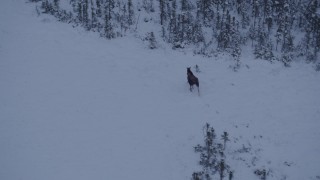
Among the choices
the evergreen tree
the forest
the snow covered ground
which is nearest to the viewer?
the snow covered ground

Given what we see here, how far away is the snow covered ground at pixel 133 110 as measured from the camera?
1581 cm

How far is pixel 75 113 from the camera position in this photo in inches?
730

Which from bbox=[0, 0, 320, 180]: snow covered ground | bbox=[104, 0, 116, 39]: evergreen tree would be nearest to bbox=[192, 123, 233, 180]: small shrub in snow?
bbox=[0, 0, 320, 180]: snow covered ground

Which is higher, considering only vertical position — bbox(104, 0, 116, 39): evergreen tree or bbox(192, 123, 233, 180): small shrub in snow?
bbox(104, 0, 116, 39): evergreen tree

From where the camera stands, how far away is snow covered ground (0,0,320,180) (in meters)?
15.8

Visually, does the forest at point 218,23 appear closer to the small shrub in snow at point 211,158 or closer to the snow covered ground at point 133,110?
the snow covered ground at point 133,110

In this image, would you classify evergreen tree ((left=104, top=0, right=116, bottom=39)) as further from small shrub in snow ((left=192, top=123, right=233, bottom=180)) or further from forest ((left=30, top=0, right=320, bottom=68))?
small shrub in snow ((left=192, top=123, right=233, bottom=180))

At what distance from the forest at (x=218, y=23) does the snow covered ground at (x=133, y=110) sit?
1241 millimetres

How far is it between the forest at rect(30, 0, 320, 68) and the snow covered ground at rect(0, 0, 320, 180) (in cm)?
124

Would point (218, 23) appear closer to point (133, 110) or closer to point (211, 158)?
point (133, 110)

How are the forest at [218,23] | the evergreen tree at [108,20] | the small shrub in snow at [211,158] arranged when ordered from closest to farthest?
the small shrub in snow at [211,158] < the forest at [218,23] < the evergreen tree at [108,20]

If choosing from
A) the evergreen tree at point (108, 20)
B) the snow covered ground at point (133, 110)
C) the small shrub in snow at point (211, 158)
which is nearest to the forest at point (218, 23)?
the evergreen tree at point (108, 20)

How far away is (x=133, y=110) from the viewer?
18891mm

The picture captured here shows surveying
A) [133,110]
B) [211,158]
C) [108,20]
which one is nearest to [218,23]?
[108,20]
